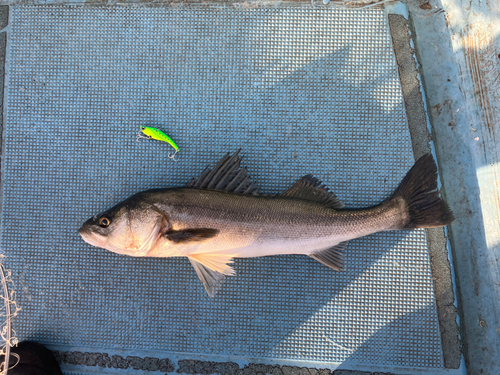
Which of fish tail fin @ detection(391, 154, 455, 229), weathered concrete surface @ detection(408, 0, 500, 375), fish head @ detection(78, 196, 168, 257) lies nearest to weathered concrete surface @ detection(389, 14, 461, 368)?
weathered concrete surface @ detection(408, 0, 500, 375)

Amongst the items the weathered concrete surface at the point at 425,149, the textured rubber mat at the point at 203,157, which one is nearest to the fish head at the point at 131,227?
the textured rubber mat at the point at 203,157

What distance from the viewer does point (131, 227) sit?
95.3 inches

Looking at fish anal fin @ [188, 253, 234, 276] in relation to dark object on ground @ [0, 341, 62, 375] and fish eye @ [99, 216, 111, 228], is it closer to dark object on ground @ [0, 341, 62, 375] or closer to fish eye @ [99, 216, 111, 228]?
fish eye @ [99, 216, 111, 228]

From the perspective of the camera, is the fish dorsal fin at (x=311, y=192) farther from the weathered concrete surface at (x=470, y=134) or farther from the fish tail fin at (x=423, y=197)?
the weathered concrete surface at (x=470, y=134)

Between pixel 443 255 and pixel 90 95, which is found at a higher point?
pixel 90 95

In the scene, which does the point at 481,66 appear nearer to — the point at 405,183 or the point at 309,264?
the point at 405,183

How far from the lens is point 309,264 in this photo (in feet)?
9.41

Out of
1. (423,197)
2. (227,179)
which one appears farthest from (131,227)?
(423,197)

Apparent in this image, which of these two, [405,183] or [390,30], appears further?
[390,30]

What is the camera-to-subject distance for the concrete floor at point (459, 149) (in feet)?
9.37

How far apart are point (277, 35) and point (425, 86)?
1468 mm

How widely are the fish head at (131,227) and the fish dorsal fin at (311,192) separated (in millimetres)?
1053

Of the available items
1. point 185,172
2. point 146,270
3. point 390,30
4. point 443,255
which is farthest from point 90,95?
point 443,255

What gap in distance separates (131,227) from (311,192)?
1460 millimetres
